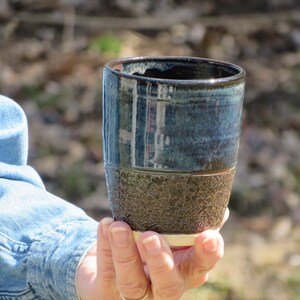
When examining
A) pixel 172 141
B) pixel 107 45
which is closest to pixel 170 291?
pixel 172 141

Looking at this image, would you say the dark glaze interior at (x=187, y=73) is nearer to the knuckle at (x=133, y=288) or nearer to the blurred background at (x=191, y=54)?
the knuckle at (x=133, y=288)

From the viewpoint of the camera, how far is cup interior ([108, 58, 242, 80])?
1178mm

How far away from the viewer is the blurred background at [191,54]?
3.33 metres

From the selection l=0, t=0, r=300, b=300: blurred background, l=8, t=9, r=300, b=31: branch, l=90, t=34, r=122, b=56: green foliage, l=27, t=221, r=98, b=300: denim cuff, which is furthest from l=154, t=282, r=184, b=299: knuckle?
l=8, t=9, r=300, b=31: branch

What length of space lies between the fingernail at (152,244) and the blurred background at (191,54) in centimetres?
182

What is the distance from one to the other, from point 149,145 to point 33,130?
125 inches

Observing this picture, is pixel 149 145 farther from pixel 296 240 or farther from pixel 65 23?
pixel 65 23

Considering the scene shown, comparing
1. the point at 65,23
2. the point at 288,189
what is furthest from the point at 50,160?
the point at 65,23

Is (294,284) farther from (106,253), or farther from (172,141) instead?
(172,141)

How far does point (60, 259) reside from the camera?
150 centimetres

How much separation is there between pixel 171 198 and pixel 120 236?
0.30 feet

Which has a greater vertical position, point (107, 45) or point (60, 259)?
point (60, 259)

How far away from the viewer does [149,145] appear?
44.2 inches

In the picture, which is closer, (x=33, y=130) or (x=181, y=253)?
(x=181, y=253)
